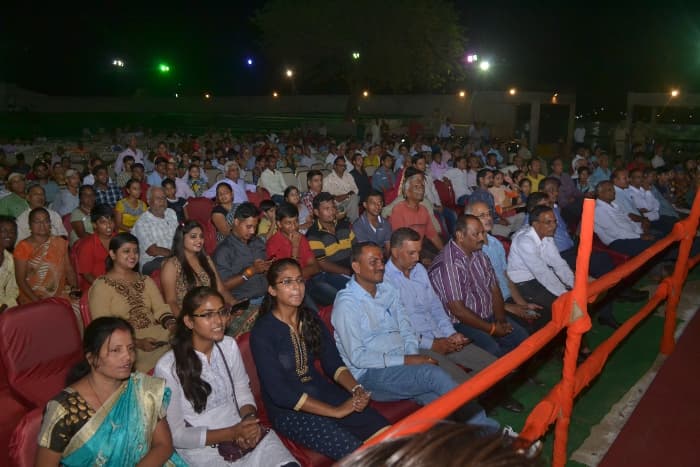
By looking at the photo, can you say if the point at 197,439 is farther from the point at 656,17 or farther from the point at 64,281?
the point at 656,17

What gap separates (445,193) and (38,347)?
23.6ft

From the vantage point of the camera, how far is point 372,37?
26.9 metres

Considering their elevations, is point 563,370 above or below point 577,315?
below

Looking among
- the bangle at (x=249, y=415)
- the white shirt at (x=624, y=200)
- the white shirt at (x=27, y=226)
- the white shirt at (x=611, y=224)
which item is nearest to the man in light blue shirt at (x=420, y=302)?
the bangle at (x=249, y=415)

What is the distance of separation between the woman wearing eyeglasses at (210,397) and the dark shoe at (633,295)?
4.72 metres

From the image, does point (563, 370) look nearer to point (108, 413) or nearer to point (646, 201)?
point (108, 413)

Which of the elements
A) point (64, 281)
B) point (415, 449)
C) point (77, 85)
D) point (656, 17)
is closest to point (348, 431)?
point (415, 449)

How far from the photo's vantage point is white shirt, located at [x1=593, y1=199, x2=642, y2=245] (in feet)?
21.1

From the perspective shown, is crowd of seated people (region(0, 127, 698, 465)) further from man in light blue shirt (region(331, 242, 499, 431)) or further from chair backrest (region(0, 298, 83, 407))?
chair backrest (region(0, 298, 83, 407))

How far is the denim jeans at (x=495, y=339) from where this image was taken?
3.94 metres

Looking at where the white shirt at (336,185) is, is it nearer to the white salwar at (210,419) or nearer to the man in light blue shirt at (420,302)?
the man in light blue shirt at (420,302)

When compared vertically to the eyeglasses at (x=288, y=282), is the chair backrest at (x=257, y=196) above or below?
above

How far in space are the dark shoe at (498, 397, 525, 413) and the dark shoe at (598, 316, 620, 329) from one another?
1907 millimetres

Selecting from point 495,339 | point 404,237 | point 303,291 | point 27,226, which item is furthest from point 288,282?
point 27,226
